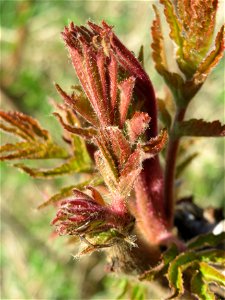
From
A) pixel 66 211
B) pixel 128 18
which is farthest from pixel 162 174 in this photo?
pixel 128 18

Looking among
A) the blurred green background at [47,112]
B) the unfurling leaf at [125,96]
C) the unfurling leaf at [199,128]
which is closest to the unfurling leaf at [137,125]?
the unfurling leaf at [125,96]

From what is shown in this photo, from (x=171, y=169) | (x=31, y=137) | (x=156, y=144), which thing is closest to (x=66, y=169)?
(x=31, y=137)

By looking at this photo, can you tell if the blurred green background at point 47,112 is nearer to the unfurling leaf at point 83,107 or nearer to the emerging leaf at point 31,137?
the emerging leaf at point 31,137

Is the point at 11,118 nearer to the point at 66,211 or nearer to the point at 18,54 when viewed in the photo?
the point at 66,211

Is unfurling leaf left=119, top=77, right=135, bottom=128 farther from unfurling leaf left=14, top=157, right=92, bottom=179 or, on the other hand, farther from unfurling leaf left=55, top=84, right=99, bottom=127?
unfurling leaf left=14, top=157, right=92, bottom=179

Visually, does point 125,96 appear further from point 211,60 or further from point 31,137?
point 31,137

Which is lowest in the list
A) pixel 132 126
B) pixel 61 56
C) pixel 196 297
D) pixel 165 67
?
pixel 196 297

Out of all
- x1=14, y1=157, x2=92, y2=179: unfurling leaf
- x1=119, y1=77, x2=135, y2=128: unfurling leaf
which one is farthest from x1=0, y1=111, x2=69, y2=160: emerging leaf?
x1=119, y1=77, x2=135, y2=128: unfurling leaf
